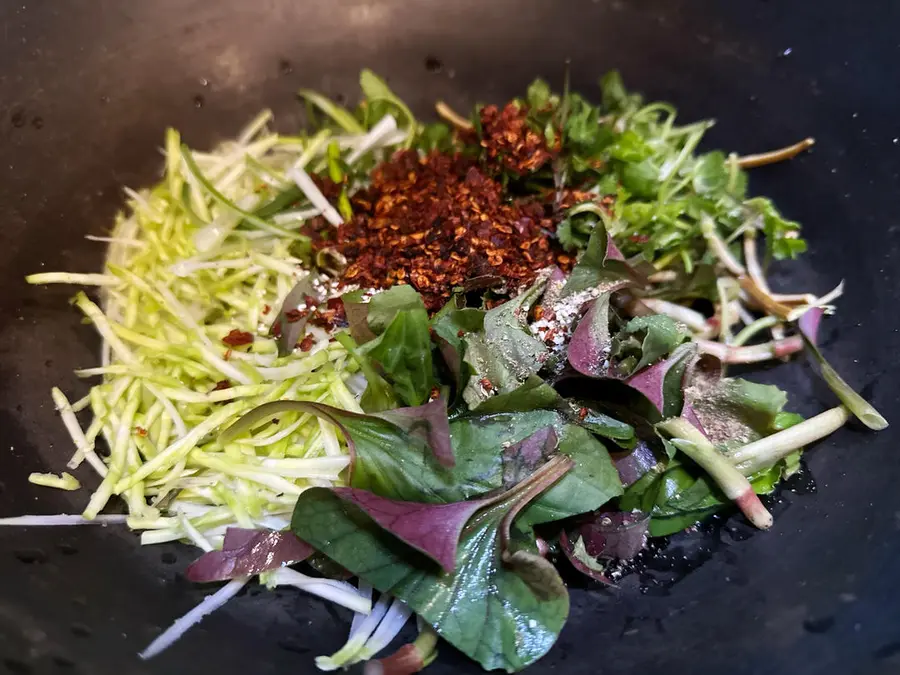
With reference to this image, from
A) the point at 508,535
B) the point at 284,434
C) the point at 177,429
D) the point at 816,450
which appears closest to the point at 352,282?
the point at 284,434

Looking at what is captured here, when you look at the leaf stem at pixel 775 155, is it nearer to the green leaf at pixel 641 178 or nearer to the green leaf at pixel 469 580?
the green leaf at pixel 641 178

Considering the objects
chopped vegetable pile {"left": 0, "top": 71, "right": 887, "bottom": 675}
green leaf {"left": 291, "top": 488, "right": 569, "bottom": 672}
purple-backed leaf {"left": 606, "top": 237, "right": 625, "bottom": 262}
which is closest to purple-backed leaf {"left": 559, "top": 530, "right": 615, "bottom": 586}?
chopped vegetable pile {"left": 0, "top": 71, "right": 887, "bottom": 675}

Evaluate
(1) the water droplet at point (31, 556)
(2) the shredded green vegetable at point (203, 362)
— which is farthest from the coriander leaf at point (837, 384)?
(1) the water droplet at point (31, 556)

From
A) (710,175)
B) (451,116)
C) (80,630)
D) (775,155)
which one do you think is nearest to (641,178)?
(710,175)

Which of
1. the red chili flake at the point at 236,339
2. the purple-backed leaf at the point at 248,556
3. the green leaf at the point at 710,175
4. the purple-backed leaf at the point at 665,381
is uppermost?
the green leaf at the point at 710,175

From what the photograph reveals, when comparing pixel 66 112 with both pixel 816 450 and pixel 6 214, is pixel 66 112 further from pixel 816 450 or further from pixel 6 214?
pixel 816 450

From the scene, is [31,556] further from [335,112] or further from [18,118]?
[335,112]
